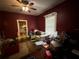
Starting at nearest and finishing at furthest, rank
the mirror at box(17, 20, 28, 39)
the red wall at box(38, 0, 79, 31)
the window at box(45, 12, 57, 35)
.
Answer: the red wall at box(38, 0, 79, 31) → the window at box(45, 12, 57, 35) → the mirror at box(17, 20, 28, 39)

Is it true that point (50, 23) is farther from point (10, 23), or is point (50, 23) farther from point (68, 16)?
point (10, 23)

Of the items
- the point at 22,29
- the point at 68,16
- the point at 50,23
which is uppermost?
the point at 68,16

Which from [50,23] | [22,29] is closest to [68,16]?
[50,23]

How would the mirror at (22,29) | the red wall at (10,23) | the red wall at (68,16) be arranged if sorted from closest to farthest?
the red wall at (68,16)
the red wall at (10,23)
the mirror at (22,29)

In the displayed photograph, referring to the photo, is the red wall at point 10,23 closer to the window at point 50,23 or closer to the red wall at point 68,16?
the window at point 50,23

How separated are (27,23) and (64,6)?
2975mm

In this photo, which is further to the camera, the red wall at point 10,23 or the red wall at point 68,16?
the red wall at point 10,23

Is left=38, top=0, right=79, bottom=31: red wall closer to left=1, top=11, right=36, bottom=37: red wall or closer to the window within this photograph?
the window

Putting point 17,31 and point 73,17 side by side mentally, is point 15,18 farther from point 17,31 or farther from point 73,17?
point 73,17

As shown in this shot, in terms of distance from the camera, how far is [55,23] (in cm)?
352

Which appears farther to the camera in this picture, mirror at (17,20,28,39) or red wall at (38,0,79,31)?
mirror at (17,20,28,39)

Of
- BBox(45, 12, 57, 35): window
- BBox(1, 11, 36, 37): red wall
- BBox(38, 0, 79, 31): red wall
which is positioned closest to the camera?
BBox(38, 0, 79, 31): red wall

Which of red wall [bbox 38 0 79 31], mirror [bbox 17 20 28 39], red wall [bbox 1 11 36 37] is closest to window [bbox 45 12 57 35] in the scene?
red wall [bbox 38 0 79 31]

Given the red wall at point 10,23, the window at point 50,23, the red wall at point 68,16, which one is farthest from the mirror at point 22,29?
the red wall at point 68,16
